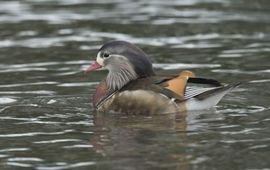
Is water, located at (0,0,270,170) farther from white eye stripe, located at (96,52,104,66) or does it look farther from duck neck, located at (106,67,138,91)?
white eye stripe, located at (96,52,104,66)

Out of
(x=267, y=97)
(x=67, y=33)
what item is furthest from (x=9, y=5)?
(x=267, y=97)

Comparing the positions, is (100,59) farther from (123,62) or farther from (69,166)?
(69,166)

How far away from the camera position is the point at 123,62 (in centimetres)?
1190

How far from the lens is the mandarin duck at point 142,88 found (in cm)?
1122

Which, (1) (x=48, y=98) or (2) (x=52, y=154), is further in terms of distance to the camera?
(1) (x=48, y=98)

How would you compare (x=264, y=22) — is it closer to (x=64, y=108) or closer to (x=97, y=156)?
(x=64, y=108)

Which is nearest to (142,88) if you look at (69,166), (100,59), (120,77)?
(120,77)

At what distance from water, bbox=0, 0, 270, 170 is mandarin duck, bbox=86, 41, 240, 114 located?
0.14 metres

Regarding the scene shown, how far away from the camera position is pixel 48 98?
12477 mm

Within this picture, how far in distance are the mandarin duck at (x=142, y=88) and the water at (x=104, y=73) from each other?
14cm

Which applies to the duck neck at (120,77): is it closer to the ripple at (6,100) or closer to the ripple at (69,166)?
the ripple at (6,100)

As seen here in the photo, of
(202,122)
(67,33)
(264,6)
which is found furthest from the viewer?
(264,6)

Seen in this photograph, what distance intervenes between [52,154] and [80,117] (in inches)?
78.4

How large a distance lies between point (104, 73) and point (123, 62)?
278 centimetres
